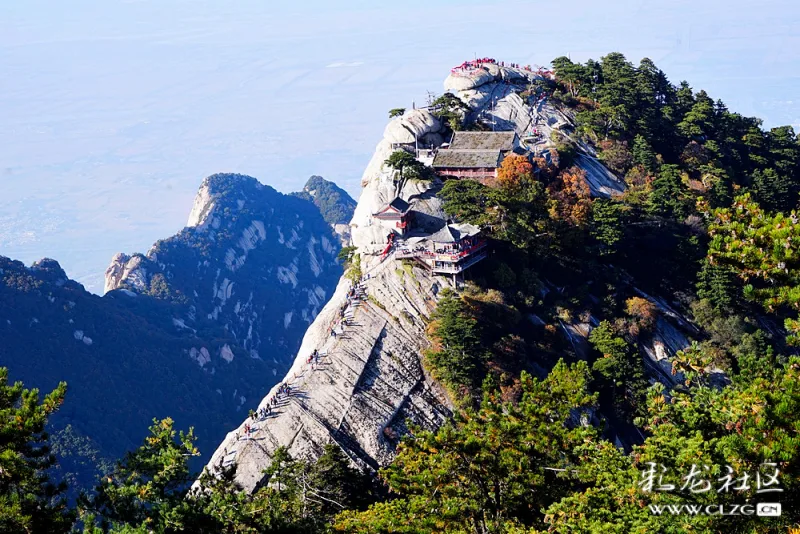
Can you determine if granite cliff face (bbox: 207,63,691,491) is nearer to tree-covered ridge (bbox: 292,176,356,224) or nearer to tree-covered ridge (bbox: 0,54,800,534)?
tree-covered ridge (bbox: 0,54,800,534)

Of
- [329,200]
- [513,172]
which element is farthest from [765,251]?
[329,200]

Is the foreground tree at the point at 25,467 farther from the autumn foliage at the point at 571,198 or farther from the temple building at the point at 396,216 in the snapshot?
the autumn foliage at the point at 571,198

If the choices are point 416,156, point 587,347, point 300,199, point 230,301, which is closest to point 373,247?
point 416,156

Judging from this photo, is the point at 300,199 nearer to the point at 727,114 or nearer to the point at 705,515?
the point at 727,114

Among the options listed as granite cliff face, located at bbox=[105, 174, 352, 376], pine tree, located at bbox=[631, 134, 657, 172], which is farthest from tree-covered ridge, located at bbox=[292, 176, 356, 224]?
pine tree, located at bbox=[631, 134, 657, 172]

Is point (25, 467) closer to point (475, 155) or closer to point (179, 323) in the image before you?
point (475, 155)
